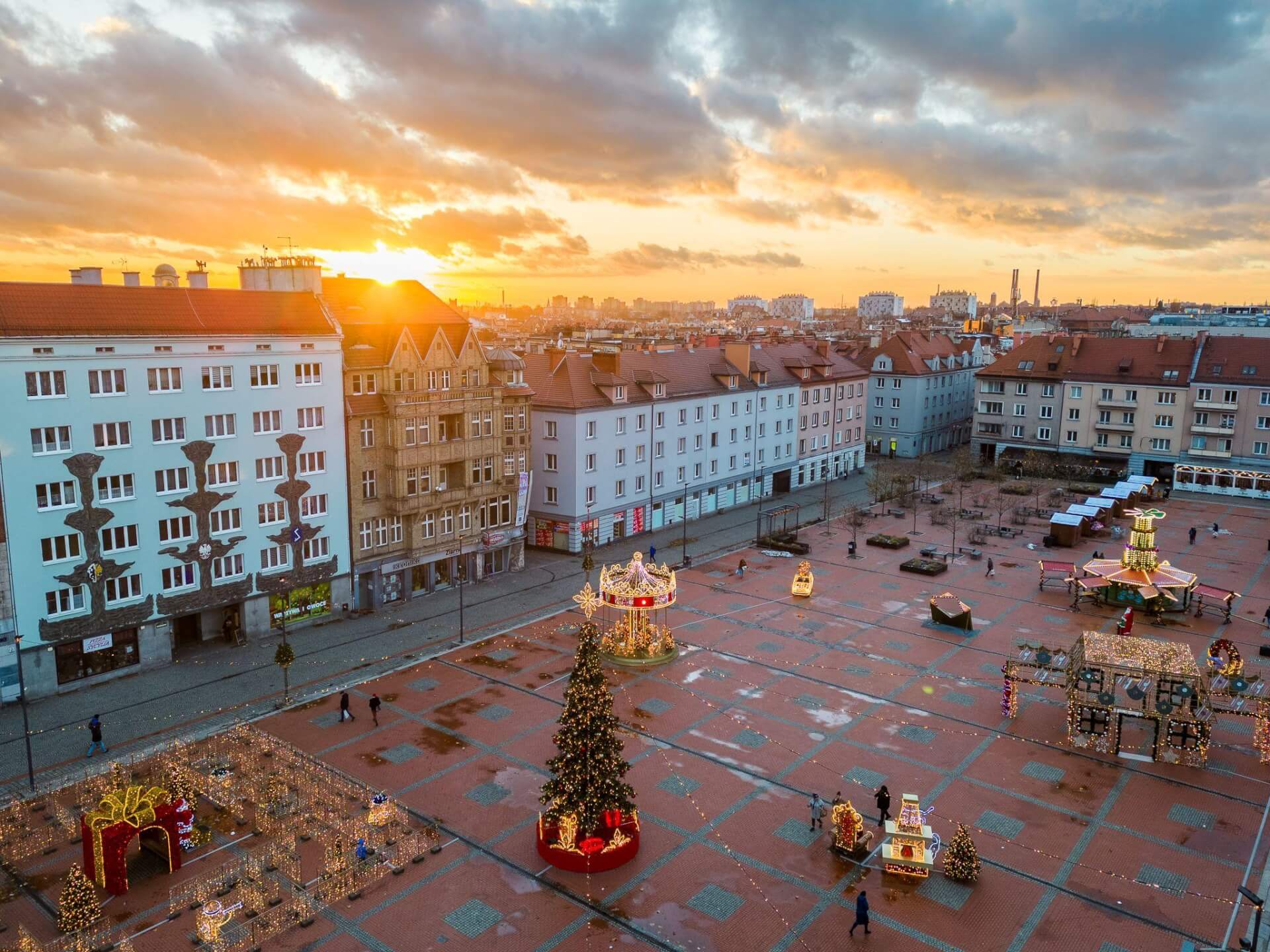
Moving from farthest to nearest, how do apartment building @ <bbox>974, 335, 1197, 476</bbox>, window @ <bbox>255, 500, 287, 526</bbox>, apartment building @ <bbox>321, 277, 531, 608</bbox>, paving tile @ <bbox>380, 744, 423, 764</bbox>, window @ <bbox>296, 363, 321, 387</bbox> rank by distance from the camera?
apartment building @ <bbox>974, 335, 1197, 476</bbox>
apartment building @ <bbox>321, 277, 531, 608</bbox>
window @ <bbox>296, 363, 321, 387</bbox>
window @ <bbox>255, 500, 287, 526</bbox>
paving tile @ <bbox>380, 744, 423, 764</bbox>

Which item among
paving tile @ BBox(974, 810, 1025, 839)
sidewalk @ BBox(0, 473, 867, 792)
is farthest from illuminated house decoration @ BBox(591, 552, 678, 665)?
paving tile @ BBox(974, 810, 1025, 839)

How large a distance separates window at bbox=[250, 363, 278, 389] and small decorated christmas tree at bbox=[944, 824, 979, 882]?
136 ft

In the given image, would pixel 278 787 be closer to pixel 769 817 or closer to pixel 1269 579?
pixel 769 817

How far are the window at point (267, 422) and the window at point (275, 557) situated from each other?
22.2 feet

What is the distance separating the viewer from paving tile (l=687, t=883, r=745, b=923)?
1046 inches

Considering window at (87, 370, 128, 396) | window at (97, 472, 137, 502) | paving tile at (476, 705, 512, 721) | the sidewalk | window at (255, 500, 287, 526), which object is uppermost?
window at (87, 370, 128, 396)

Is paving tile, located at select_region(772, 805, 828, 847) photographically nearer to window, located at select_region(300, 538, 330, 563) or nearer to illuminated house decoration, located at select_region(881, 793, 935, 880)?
illuminated house decoration, located at select_region(881, 793, 935, 880)

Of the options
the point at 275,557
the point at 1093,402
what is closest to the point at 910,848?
the point at 275,557

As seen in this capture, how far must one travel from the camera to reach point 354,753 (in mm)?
36750

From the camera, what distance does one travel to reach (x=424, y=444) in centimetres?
5566

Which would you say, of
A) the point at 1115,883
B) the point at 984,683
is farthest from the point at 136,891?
the point at 984,683

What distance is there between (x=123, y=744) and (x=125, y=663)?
8.56 m

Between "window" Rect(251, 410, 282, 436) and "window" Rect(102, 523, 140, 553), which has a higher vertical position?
"window" Rect(251, 410, 282, 436)

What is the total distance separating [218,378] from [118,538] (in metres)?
9.74
